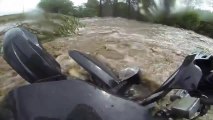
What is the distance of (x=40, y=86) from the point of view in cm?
176

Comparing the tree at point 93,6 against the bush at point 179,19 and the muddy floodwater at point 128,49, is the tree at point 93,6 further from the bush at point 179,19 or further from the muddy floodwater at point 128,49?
the muddy floodwater at point 128,49

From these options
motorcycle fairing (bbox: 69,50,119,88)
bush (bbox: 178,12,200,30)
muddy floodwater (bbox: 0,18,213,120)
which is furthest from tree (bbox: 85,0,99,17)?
motorcycle fairing (bbox: 69,50,119,88)

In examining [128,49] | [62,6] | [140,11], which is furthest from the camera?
[140,11]

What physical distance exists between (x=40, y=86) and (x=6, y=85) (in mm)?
2230

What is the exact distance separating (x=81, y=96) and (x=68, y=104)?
7 cm

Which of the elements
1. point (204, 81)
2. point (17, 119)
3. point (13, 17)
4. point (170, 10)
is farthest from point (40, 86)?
point (170, 10)

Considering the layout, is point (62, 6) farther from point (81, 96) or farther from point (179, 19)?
point (81, 96)

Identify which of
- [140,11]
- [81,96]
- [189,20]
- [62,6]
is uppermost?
[81,96]

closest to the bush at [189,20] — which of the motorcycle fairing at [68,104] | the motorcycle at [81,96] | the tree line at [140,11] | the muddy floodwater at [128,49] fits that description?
the tree line at [140,11]

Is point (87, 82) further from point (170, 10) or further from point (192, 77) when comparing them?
point (170, 10)

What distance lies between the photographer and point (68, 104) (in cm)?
173

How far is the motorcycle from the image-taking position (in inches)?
68.1

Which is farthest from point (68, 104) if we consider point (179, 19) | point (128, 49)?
point (179, 19)

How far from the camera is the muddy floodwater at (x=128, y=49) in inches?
166
